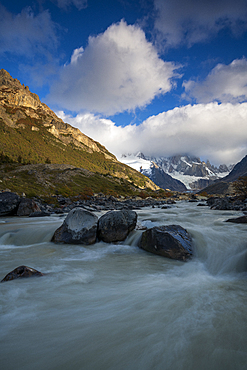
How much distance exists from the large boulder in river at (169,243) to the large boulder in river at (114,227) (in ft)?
4.94

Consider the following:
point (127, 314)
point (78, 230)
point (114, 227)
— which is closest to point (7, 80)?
point (78, 230)

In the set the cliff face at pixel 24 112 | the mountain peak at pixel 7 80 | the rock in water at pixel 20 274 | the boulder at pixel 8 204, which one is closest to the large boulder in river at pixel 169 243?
the rock in water at pixel 20 274

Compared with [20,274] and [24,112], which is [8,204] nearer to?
[20,274]

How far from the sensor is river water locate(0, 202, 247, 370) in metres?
2.06

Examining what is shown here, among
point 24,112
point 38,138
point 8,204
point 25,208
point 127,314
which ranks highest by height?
point 24,112

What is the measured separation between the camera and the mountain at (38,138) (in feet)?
Result: 346

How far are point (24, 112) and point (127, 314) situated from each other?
6806 inches

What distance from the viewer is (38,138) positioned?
125 m

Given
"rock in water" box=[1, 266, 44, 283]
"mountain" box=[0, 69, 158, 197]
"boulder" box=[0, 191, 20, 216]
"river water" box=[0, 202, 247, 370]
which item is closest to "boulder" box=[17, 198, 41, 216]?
"boulder" box=[0, 191, 20, 216]

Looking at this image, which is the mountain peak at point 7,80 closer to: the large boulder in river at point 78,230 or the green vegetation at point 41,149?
the green vegetation at point 41,149

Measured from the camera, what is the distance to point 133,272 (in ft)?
17.7

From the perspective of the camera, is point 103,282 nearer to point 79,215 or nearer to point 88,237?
point 88,237

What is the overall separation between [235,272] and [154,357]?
14.6ft

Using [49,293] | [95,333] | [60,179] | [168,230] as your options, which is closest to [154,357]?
[95,333]
